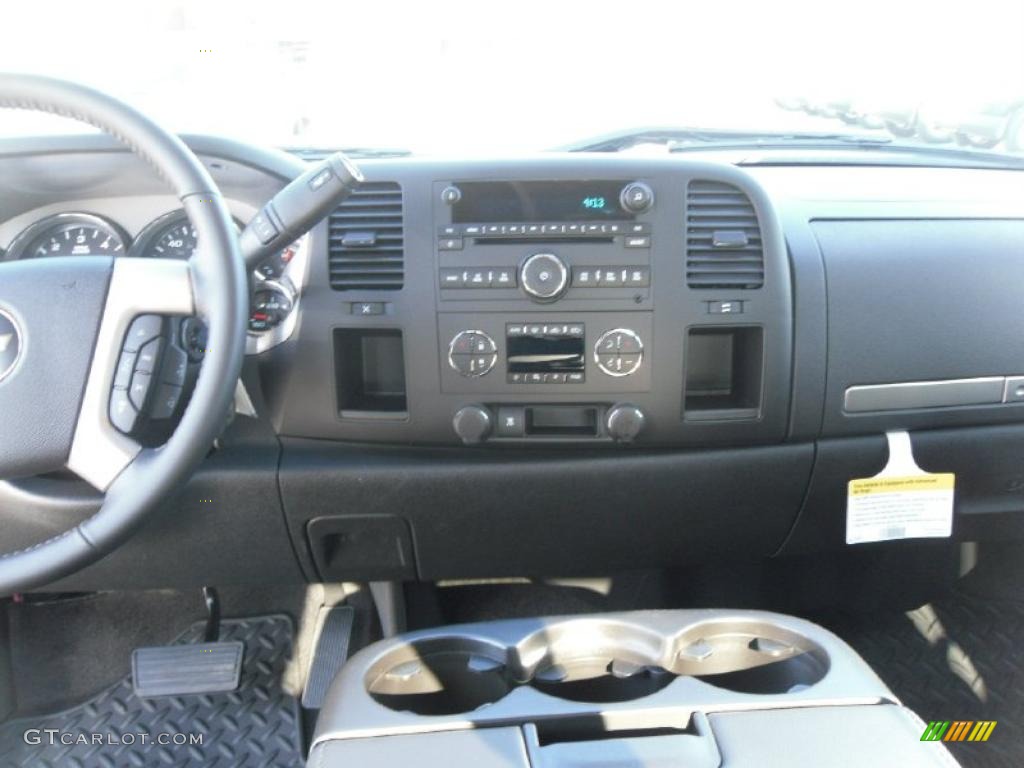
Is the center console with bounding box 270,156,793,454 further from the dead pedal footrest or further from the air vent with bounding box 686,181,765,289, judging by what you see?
the dead pedal footrest

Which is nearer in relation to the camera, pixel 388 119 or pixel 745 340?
pixel 745 340

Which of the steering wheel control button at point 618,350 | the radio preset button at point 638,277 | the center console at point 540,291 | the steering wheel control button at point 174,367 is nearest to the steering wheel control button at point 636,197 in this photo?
the center console at point 540,291

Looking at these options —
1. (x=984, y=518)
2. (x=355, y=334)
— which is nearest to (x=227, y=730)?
(x=355, y=334)

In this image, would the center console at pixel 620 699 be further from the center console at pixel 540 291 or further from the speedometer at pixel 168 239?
the speedometer at pixel 168 239

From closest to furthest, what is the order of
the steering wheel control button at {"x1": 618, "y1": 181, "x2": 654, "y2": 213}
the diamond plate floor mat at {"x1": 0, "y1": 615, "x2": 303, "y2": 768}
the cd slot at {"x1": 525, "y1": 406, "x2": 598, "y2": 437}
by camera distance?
the steering wheel control button at {"x1": 618, "y1": 181, "x2": 654, "y2": 213}
the cd slot at {"x1": 525, "y1": 406, "x2": 598, "y2": 437}
the diamond plate floor mat at {"x1": 0, "y1": 615, "x2": 303, "y2": 768}

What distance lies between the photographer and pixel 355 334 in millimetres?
1790

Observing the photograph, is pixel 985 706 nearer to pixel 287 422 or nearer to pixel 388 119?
pixel 287 422

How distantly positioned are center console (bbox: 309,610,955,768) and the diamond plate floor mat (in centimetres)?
98

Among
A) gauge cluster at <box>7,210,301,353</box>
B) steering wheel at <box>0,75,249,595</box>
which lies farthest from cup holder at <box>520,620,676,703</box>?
gauge cluster at <box>7,210,301,353</box>

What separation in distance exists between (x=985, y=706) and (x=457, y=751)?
5.63 feet

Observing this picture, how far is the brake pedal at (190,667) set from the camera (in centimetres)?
227

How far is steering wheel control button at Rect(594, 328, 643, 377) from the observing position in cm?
174

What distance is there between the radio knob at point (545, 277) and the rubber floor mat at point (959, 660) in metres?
1.34

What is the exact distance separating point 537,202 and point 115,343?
2.49 feet
